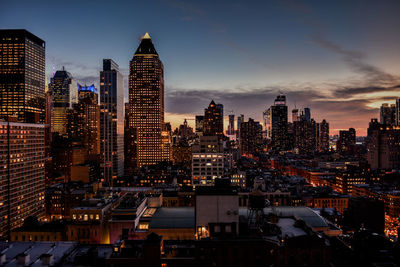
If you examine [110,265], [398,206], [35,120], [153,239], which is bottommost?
[398,206]

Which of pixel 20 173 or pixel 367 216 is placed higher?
pixel 20 173

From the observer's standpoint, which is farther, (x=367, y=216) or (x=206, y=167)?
(x=206, y=167)

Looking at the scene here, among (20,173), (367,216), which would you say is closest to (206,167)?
(367,216)

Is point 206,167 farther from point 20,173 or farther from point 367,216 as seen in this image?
point 20,173

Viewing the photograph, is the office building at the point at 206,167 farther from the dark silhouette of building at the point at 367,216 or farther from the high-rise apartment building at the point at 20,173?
the high-rise apartment building at the point at 20,173

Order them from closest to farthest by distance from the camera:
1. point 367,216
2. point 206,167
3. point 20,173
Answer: point 367,216
point 20,173
point 206,167

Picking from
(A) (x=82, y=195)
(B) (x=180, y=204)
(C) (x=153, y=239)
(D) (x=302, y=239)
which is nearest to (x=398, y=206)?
(B) (x=180, y=204)

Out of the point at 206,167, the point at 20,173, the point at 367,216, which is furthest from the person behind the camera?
the point at 206,167

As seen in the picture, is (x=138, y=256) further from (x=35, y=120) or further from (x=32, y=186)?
(x=35, y=120)
